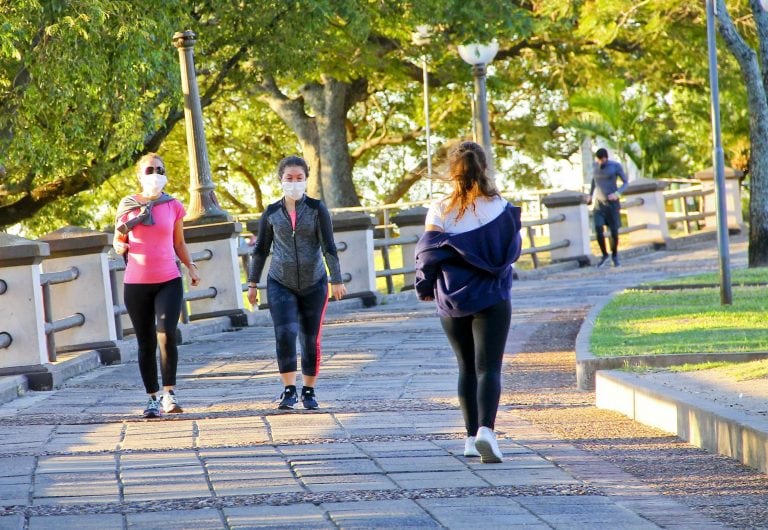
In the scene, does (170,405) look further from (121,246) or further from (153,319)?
(121,246)

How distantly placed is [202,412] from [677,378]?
10.1ft

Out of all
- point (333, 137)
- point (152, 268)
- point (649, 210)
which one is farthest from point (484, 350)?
point (333, 137)

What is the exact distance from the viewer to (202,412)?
9961 mm

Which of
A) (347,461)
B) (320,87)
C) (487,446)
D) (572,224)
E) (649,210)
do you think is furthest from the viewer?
(320,87)

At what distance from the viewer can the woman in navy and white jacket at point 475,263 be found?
7676 millimetres

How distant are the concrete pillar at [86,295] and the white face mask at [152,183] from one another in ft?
14.0

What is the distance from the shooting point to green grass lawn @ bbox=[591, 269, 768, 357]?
37.7ft

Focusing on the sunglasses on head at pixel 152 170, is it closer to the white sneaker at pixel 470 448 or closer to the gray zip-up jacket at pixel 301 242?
the gray zip-up jacket at pixel 301 242

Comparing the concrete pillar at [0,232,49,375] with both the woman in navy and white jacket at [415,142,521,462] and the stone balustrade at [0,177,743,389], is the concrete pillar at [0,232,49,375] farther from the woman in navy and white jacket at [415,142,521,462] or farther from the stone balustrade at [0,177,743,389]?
the woman in navy and white jacket at [415,142,521,462]

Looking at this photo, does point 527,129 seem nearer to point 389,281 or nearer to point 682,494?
point 389,281

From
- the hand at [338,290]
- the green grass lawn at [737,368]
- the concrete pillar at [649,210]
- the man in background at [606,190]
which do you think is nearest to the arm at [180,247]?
the hand at [338,290]

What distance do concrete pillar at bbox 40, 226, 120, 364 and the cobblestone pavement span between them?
117 cm

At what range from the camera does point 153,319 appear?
1000 centimetres

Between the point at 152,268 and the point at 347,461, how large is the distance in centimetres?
279
